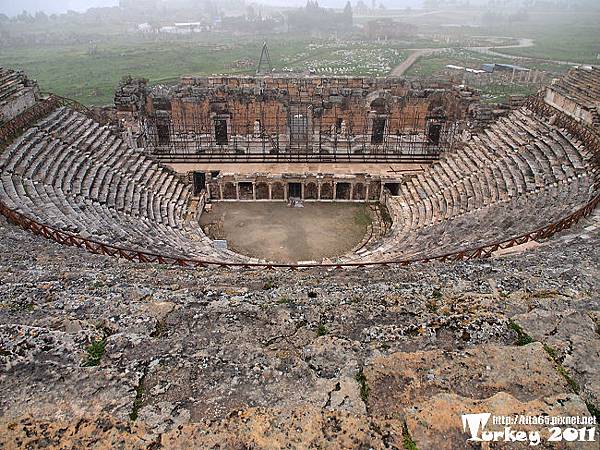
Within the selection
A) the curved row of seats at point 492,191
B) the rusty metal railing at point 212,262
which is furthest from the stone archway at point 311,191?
the rusty metal railing at point 212,262

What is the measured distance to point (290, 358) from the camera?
662cm

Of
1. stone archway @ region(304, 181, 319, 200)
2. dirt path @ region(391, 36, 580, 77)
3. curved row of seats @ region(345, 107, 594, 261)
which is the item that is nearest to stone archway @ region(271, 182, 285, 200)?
stone archway @ region(304, 181, 319, 200)

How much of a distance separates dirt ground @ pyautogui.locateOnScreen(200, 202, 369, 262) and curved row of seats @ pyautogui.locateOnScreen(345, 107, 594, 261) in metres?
1.84

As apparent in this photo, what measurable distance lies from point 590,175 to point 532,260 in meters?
7.57

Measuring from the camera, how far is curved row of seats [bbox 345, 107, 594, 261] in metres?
14.7

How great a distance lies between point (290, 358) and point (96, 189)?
14.3 meters

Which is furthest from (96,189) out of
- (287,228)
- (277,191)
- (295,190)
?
(295,190)

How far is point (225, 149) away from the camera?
88.2 feet

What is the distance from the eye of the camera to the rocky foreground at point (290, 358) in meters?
5.36

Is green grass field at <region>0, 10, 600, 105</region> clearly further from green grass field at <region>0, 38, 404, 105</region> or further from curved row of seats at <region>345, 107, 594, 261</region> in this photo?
curved row of seats at <region>345, 107, 594, 261</region>

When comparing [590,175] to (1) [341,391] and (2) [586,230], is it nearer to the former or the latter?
(2) [586,230]

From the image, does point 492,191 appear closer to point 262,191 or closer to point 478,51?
point 262,191

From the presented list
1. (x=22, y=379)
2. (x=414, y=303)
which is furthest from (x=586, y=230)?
(x=22, y=379)

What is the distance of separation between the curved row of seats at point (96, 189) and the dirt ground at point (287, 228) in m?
1.58
